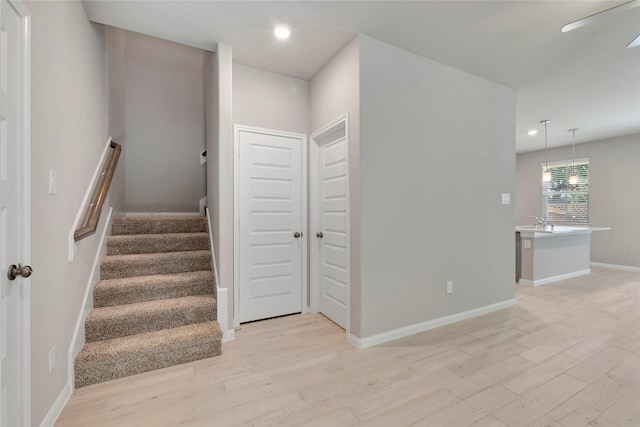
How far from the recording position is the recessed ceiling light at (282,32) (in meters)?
2.52

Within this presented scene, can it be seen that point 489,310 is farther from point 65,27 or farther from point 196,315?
point 65,27

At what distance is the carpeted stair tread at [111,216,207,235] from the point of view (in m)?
3.26

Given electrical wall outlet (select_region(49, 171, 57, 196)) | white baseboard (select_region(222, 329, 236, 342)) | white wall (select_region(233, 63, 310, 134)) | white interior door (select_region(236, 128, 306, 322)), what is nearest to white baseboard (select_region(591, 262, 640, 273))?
white interior door (select_region(236, 128, 306, 322))

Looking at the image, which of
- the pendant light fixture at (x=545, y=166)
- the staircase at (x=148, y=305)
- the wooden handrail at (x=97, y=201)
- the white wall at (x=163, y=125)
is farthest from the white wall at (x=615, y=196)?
the wooden handrail at (x=97, y=201)

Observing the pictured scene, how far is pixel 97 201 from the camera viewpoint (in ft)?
8.02

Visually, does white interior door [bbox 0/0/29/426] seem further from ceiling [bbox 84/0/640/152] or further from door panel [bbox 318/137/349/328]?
door panel [bbox 318/137/349/328]

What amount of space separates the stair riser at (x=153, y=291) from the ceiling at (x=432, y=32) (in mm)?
2358

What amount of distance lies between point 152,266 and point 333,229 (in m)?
1.93

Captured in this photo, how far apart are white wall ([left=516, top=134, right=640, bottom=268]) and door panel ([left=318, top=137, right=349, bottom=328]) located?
6669mm

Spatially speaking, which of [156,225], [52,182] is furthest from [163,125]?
[52,182]

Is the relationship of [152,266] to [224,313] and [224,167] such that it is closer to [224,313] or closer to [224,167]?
[224,313]

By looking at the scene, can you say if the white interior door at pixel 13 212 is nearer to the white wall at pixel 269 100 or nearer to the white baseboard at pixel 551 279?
the white wall at pixel 269 100

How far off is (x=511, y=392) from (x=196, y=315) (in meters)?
2.58

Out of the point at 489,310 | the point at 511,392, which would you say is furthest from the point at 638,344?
the point at 511,392
